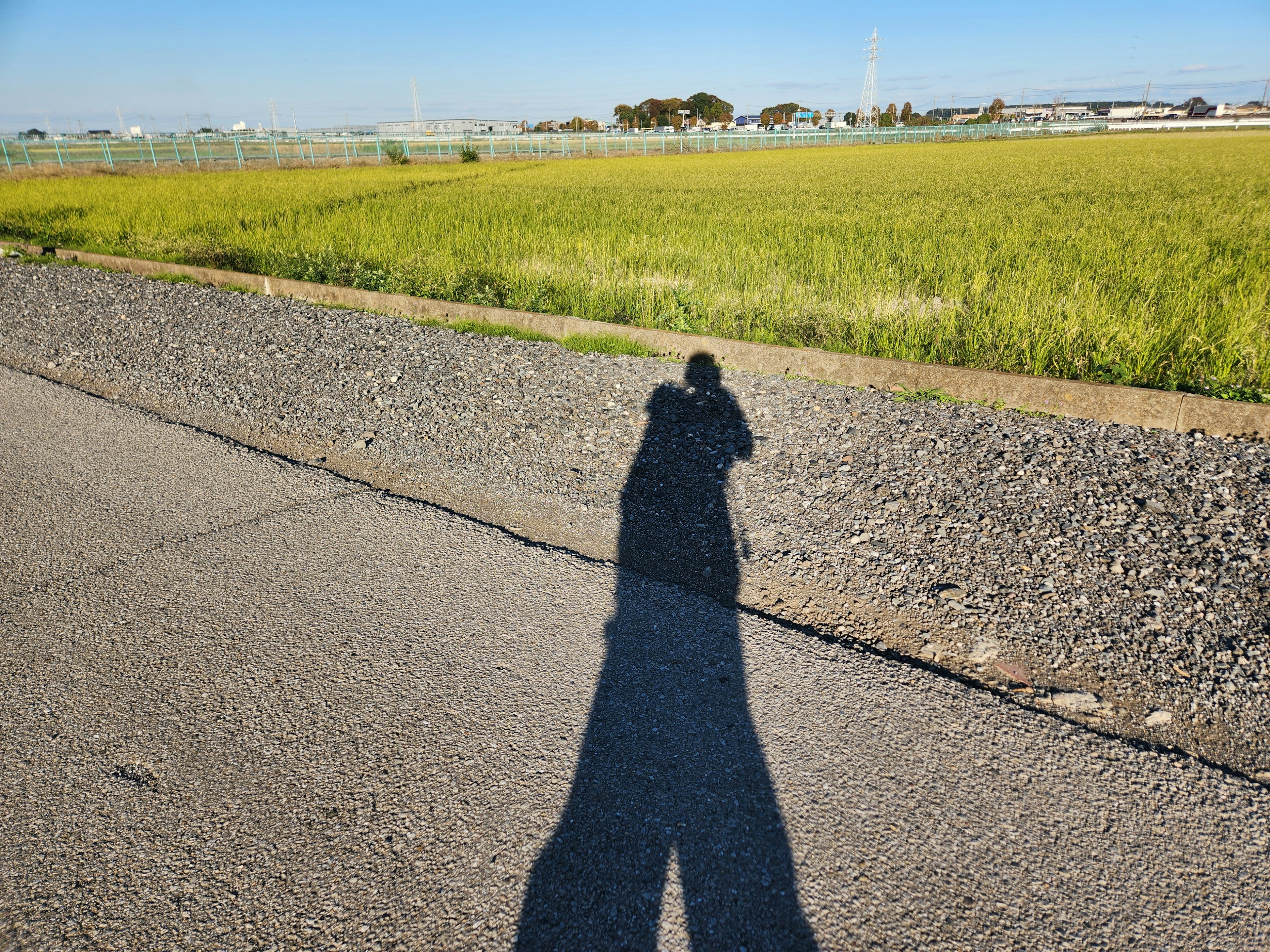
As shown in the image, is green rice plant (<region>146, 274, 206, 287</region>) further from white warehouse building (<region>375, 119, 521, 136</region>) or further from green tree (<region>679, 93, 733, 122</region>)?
green tree (<region>679, 93, 733, 122</region>)

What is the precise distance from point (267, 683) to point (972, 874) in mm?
2550

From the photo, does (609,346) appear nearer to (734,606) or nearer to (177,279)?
(734,606)

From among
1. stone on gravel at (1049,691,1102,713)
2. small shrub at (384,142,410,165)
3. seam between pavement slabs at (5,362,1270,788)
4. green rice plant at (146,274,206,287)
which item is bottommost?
stone on gravel at (1049,691,1102,713)

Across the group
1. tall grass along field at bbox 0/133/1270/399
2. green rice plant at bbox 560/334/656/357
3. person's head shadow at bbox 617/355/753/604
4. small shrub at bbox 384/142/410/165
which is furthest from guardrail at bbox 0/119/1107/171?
person's head shadow at bbox 617/355/753/604

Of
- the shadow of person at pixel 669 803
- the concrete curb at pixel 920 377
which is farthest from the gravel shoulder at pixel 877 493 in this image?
the shadow of person at pixel 669 803

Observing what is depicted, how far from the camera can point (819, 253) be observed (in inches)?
395

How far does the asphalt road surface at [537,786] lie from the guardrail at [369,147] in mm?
42541

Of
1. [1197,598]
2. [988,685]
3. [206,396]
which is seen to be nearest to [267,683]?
[988,685]

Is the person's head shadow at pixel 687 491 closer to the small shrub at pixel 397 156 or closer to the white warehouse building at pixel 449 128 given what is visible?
the small shrub at pixel 397 156

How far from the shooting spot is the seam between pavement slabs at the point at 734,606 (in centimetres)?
263

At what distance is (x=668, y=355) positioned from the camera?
22.9 ft

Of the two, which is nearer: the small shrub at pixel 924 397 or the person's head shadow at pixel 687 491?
the person's head shadow at pixel 687 491

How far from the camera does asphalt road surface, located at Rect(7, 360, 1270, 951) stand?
6.61 feet

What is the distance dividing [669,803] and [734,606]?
1.27 meters
